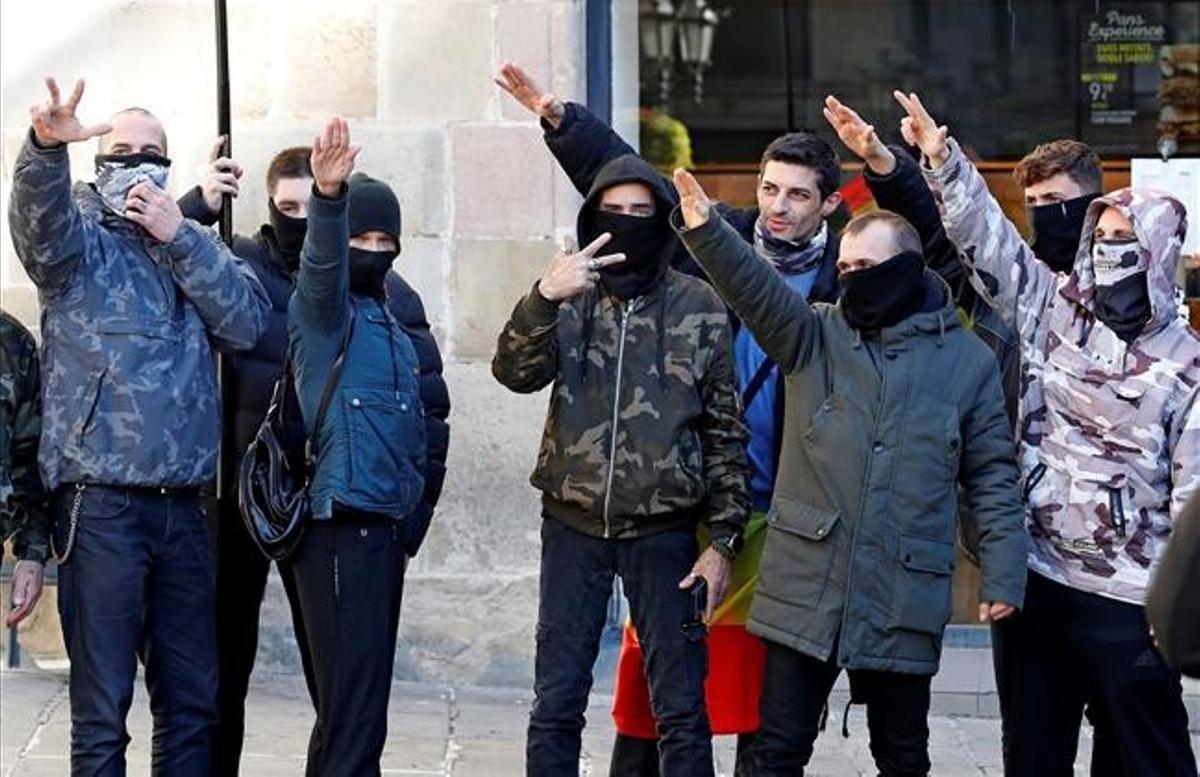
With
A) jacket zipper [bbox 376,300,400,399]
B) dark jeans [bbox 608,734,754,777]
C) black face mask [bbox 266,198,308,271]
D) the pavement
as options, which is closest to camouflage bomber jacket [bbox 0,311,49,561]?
black face mask [bbox 266,198,308,271]

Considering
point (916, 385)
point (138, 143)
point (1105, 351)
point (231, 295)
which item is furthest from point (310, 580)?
point (1105, 351)

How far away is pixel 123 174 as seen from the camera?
624 centimetres

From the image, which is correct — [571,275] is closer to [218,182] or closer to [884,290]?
[884,290]

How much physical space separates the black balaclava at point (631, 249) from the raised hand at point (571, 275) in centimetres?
15

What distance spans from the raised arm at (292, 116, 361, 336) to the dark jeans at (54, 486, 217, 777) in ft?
2.22

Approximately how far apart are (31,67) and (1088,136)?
3.71m

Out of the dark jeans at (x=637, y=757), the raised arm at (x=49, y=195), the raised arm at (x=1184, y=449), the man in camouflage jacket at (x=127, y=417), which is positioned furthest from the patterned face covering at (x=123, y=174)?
the raised arm at (x=1184, y=449)

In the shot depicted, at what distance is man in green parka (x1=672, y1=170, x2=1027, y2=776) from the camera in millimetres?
5965

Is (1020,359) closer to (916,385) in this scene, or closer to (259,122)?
(916,385)

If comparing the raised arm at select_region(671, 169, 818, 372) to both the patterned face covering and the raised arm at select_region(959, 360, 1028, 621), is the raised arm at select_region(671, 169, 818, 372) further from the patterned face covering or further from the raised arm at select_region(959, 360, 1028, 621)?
the patterned face covering

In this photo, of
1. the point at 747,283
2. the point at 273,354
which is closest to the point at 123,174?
the point at 273,354

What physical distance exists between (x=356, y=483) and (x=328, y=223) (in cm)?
67

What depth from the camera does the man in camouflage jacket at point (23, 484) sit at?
20.6 ft

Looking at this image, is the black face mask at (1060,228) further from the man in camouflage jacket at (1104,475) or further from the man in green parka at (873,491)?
the man in green parka at (873,491)
